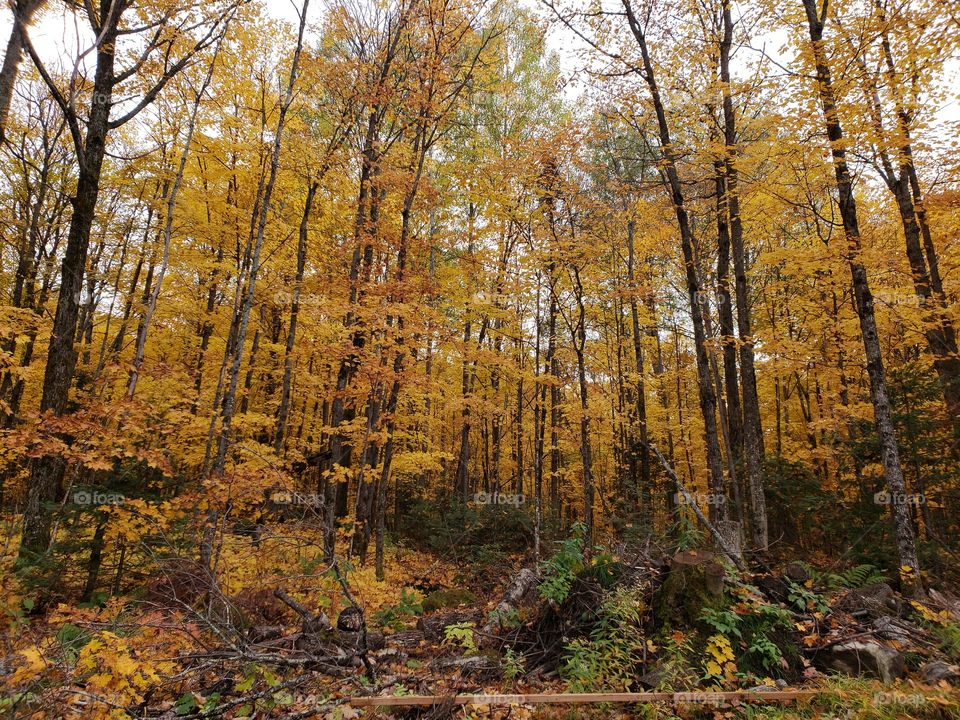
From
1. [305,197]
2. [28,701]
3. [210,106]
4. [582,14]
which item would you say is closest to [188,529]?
[28,701]

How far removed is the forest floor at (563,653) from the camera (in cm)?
386

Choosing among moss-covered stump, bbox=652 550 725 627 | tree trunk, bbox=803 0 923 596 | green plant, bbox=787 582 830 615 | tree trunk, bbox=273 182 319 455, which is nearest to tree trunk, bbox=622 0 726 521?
green plant, bbox=787 582 830 615

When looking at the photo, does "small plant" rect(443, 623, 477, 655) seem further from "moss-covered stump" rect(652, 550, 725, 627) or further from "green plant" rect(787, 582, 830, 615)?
"green plant" rect(787, 582, 830, 615)

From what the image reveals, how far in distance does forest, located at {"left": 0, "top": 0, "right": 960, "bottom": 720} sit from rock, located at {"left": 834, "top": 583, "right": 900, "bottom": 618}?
60mm

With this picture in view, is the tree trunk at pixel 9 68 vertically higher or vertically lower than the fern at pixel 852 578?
higher

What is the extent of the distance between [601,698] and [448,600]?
19.9ft

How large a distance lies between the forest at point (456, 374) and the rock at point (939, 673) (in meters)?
0.03

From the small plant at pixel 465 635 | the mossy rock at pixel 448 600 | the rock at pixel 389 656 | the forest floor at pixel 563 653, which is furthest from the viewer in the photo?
the mossy rock at pixel 448 600

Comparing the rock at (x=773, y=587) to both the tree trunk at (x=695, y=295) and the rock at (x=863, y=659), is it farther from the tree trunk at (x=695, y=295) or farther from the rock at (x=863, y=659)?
the tree trunk at (x=695, y=295)

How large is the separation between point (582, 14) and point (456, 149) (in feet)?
29.6

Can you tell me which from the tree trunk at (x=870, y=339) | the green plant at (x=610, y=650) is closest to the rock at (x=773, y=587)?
the green plant at (x=610, y=650)

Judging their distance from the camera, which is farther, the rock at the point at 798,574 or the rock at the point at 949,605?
the rock at the point at 798,574

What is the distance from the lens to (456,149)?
17703mm

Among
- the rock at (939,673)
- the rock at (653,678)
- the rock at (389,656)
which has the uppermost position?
the rock at (939,673)
